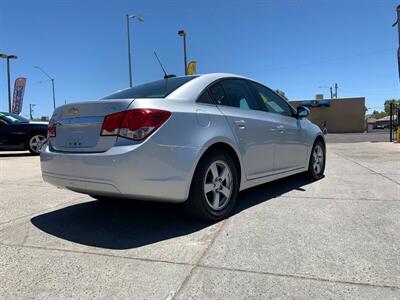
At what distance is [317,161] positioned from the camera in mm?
6387

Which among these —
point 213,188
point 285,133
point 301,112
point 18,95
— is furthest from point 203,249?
point 18,95

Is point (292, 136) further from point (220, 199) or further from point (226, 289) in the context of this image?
point (226, 289)

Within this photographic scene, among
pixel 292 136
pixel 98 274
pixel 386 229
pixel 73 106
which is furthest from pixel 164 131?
pixel 292 136


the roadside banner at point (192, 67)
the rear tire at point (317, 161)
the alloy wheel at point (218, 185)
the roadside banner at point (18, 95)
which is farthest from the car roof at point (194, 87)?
the roadside banner at point (18, 95)

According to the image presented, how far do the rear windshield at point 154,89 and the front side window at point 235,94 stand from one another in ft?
1.19

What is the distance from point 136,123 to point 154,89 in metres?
0.90

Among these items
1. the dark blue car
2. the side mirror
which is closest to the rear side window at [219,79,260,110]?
the side mirror

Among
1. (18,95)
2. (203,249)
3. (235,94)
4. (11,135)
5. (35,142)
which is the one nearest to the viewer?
(203,249)

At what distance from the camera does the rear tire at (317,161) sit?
242 inches

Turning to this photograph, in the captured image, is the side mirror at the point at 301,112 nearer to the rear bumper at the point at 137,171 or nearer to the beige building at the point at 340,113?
the rear bumper at the point at 137,171

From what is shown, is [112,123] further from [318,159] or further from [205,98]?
[318,159]

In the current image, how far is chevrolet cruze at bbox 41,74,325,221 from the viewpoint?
3.24 meters

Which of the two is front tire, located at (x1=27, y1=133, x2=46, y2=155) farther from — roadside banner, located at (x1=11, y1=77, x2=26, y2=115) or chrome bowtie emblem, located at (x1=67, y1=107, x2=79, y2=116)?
roadside banner, located at (x1=11, y1=77, x2=26, y2=115)

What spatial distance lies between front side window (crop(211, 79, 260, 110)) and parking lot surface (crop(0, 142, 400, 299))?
1226 millimetres
